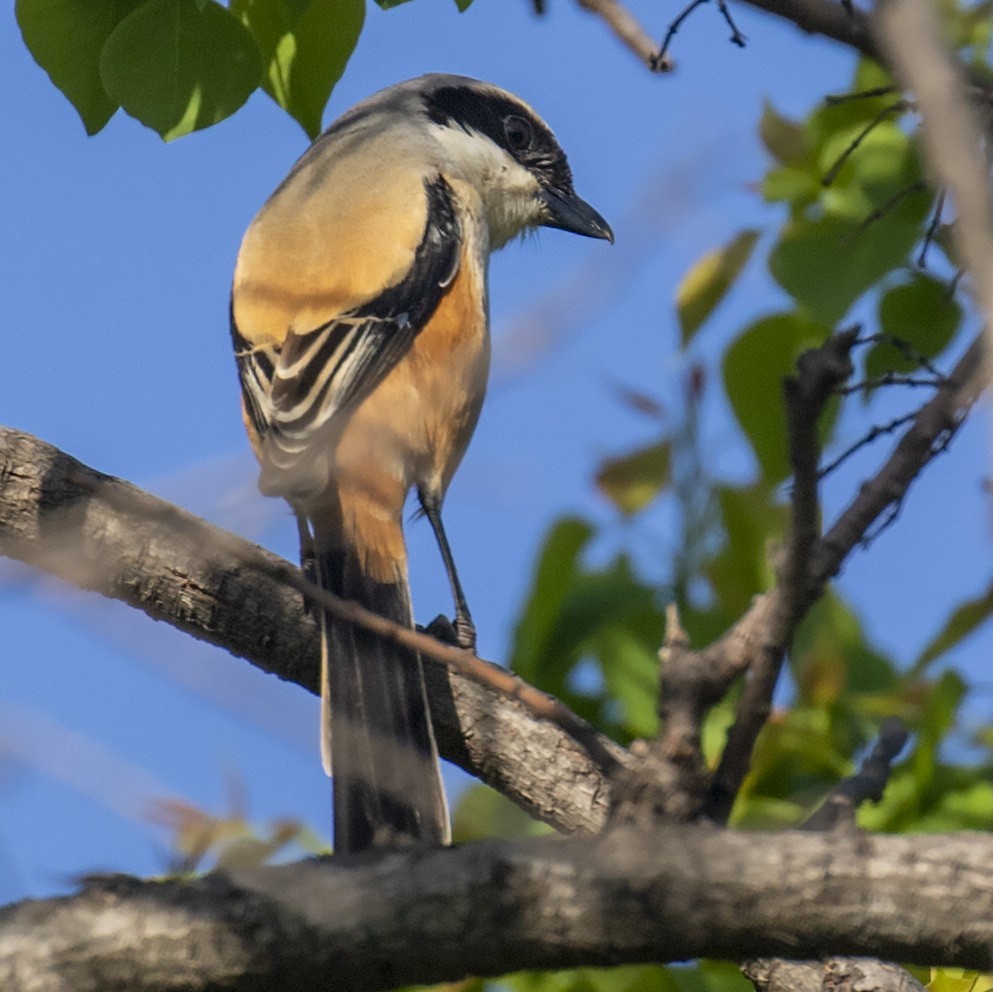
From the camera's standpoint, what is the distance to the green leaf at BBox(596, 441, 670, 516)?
149 inches

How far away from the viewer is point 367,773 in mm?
2582

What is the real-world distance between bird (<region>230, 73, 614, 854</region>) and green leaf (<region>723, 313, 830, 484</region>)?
61 centimetres

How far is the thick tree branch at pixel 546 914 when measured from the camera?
158cm

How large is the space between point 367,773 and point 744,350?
132 cm

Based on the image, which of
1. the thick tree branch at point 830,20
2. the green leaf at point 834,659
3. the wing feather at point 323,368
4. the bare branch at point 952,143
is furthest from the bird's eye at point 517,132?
the bare branch at point 952,143

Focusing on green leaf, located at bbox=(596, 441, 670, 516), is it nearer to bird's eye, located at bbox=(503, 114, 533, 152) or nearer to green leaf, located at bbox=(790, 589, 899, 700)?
green leaf, located at bbox=(790, 589, 899, 700)

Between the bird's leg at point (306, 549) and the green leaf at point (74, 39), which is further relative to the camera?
the bird's leg at point (306, 549)

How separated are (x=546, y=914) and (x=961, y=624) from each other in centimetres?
202

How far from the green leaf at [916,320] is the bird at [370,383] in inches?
36.5

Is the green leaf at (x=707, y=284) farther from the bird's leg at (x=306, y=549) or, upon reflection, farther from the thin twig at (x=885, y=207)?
the bird's leg at (x=306, y=549)

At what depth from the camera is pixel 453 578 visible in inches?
141

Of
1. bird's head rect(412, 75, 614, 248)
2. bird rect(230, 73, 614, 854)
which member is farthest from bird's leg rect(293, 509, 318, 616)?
bird's head rect(412, 75, 614, 248)

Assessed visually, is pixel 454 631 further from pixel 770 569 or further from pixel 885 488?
pixel 885 488

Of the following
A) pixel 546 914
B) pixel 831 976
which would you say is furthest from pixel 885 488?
pixel 831 976
